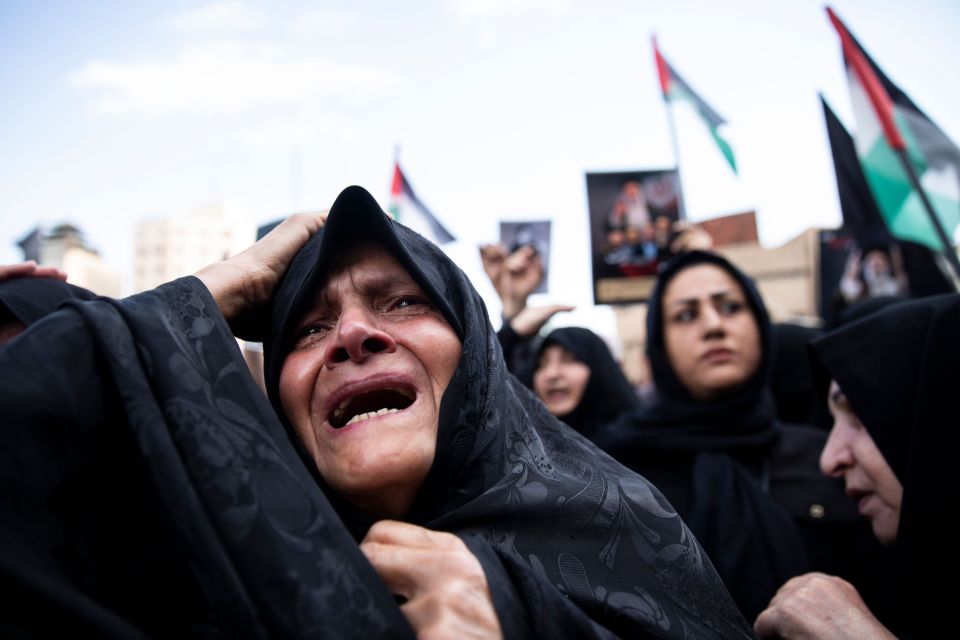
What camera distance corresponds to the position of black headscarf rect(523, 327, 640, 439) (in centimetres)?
459

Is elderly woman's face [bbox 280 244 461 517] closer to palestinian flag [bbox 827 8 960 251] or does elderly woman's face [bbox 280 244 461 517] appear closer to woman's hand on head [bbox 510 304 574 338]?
woman's hand on head [bbox 510 304 574 338]

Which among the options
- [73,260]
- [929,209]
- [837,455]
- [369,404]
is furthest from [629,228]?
[369,404]

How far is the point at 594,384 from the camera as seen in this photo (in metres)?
4.68

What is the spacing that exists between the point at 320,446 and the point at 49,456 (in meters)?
0.58

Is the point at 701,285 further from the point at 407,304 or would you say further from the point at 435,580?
the point at 435,580

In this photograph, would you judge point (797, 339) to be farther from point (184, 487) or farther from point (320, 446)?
point (184, 487)

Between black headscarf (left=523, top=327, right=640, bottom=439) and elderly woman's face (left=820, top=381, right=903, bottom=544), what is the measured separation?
228 centimetres

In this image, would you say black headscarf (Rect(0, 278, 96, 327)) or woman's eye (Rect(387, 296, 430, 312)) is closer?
woman's eye (Rect(387, 296, 430, 312))

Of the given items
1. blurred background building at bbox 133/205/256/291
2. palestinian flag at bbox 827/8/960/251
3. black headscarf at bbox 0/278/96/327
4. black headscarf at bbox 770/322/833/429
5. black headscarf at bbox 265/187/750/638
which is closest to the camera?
black headscarf at bbox 265/187/750/638

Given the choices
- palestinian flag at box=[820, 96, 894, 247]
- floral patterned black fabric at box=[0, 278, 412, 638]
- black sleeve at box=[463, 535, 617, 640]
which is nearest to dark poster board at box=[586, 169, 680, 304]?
palestinian flag at box=[820, 96, 894, 247]

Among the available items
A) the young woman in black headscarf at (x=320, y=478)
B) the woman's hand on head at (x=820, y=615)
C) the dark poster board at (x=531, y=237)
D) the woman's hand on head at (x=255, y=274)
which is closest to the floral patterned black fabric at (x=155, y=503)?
the young woman in black headscarf at (x=320, y=478)

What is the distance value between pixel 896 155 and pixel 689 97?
2740mm

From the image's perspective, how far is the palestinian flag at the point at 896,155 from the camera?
12.1ft

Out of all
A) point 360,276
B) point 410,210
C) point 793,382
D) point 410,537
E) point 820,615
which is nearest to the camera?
point 410,537
